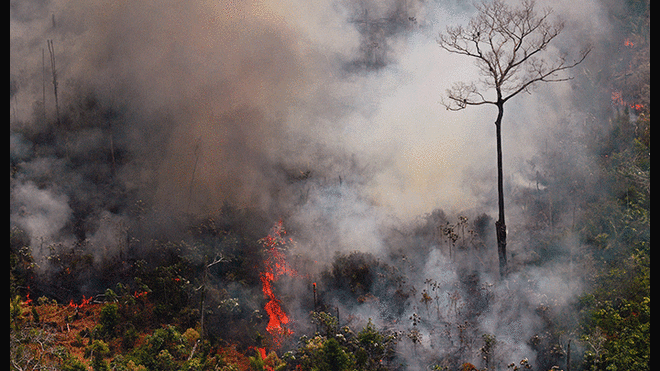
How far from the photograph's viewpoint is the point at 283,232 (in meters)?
10.2

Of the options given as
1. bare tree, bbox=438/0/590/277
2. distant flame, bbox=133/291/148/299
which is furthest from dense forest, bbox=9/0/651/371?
bare tree, bbox=438/0/590/277

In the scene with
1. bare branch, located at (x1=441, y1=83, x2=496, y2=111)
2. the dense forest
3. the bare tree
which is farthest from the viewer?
bare branch, located at (x1=441, y1=83, x2=496, y2=111)

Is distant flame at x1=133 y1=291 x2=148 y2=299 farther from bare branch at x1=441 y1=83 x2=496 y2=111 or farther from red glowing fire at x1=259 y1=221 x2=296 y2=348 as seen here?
bare branch at x1=441 y1=83 x2=496 y2=111

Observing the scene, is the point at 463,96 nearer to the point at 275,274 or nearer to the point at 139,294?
the point at 275,274

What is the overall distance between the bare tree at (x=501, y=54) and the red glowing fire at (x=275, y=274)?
468 cm

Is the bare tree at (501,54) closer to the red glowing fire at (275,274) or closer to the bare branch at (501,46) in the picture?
the bare branch at (501,46)

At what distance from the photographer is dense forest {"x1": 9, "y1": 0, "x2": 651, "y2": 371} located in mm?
9133

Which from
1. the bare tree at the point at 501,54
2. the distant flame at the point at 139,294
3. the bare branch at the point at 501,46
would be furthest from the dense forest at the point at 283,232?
the bare branch at the point at 501,46

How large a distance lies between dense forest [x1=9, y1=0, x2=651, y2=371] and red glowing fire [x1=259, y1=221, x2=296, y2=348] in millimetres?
42

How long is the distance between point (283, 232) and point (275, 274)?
3.10ft

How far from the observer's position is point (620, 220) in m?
10.0

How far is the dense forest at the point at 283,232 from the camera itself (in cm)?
913

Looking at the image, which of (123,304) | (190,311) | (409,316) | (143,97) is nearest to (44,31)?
(143,97)

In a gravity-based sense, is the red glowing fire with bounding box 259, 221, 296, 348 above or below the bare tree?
below
